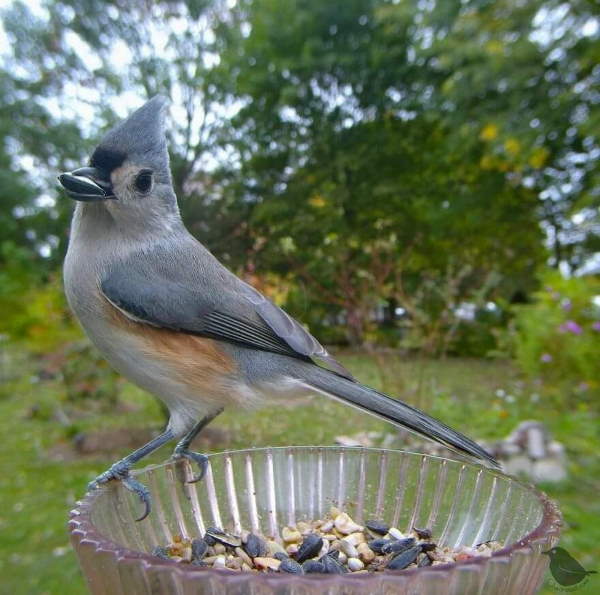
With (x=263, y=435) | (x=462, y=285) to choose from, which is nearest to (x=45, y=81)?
(x=263, y=435)

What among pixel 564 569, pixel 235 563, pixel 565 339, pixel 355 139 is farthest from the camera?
pixel 355 139

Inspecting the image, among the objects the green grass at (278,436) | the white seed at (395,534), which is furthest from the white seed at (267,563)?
the green grass at (278,436)

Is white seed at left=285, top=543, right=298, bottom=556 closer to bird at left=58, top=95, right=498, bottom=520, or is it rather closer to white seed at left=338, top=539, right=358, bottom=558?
white seed at left=338, top=539, right=358, bottom=558

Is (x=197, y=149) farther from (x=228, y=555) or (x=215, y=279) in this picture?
(x=228, y=555)

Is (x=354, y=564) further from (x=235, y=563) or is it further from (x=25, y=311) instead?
(x=25, y=311)

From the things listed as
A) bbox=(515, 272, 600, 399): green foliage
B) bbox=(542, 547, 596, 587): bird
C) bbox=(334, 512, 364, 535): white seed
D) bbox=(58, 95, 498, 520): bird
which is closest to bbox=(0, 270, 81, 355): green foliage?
bbox=(515, 272, 600, 399): green foliage

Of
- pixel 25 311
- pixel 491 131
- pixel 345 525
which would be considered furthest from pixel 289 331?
pixel 25 311

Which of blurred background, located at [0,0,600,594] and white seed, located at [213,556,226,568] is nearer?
white seed, located at [213,556,226,568]
